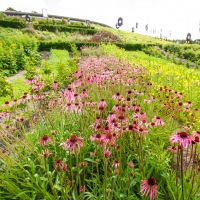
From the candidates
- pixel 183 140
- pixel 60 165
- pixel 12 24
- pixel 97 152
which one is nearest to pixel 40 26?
pixel 12 24

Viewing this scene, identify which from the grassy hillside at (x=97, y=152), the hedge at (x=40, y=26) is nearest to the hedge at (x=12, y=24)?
the hedge at (x=40, y=26)

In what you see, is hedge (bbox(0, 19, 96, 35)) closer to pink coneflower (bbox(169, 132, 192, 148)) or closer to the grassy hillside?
the grassy hillside

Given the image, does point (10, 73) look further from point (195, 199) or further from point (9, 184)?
point (195, 199)

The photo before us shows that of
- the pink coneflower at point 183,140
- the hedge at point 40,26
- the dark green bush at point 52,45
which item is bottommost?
the pink coneflower at point 183,140

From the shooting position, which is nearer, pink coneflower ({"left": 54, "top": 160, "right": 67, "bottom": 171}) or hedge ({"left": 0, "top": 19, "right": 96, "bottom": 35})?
pink coneflower ({"left": 54, "top": 160, "right": 67, "bottom": 171})

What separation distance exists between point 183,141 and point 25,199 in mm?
1621

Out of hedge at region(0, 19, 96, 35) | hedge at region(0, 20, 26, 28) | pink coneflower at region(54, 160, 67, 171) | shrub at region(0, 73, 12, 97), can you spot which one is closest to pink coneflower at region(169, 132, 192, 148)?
pink coneflower at region(54, 160, 67, 171)

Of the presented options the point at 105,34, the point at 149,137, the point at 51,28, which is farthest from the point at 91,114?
the point at 51,28

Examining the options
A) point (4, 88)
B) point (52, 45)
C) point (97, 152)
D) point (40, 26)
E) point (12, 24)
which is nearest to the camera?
point (97, 152)

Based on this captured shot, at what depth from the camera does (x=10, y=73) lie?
1066 cm

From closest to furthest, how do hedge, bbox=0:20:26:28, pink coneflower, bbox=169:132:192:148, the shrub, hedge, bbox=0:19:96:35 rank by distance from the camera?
pink coneflower, bbox=169:132:192:148 < the shrub < hedge, bbox=0:20:26:28 < hedge, bbox=0:19:96:35

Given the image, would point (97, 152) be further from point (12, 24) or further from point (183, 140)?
point (12, 24)

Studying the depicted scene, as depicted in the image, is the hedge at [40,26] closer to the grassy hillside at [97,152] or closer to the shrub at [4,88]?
the shrub at [4,88]

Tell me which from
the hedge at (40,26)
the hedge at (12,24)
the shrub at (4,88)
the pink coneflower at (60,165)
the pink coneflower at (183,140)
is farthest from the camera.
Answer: the hedge at (40,26)
